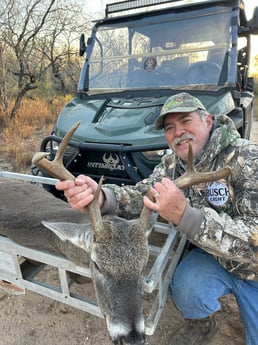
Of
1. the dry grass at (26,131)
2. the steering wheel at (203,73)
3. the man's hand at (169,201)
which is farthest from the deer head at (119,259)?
the dry grass at (26,131)

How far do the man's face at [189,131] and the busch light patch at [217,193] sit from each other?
0.30 m

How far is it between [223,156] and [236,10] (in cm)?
304

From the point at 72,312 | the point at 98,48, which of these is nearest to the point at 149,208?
the point at 72,312

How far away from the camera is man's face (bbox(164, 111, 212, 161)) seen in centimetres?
277

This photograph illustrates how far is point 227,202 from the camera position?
271cm

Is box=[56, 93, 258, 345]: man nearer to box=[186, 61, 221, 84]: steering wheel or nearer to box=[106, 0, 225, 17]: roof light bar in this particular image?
box=[186, 61, 221, 84]: steering wheel

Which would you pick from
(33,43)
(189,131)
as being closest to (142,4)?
(189,131)

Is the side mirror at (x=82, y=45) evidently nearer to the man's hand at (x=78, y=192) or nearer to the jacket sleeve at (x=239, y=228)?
the man's hand at (x=78, y=192)

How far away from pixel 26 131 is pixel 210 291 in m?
8.69

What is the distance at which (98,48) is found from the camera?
18.8ft

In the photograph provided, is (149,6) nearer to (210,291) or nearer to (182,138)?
(182,138)

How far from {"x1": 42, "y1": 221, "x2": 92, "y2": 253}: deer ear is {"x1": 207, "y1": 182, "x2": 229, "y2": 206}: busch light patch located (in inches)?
40.5

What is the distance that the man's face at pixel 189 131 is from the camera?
2.77 m

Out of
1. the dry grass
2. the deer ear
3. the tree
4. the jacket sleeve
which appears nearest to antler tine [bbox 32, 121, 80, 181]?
the deer ear
